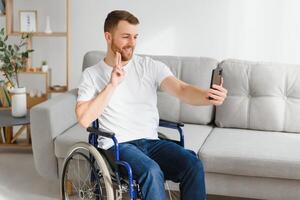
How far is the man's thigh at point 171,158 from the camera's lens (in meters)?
2.20

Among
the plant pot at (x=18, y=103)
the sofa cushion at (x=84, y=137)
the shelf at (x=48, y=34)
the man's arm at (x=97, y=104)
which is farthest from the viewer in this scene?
the shelf at (x=48, y=34)

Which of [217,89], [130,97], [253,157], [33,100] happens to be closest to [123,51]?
[130,97]

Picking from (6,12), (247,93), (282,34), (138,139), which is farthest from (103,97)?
(6,12)

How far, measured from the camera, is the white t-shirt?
230 cm

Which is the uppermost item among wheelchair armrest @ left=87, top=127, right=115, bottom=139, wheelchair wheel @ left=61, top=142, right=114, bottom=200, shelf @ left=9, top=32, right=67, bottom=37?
shelf @ left=9, top=32, right=67, bottom=37

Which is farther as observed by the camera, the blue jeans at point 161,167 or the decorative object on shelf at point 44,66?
the decorative object on shelf at point 44,66

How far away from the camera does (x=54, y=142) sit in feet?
9.01

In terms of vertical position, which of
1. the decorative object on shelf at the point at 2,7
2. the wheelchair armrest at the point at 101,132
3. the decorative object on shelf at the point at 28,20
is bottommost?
the wheelchair armrest at the point at 101,132

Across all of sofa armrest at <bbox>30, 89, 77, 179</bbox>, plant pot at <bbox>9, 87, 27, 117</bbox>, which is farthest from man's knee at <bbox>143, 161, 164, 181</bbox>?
plant pot at <bbox>9, 87, 27, 117</bbox>

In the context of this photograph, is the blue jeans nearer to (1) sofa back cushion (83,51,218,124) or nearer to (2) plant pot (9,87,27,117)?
(1) sofa back cushion (83,51,218,124)

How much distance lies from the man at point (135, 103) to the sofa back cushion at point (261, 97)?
764 mm

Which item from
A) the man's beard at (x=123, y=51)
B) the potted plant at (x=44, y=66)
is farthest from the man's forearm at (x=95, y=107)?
the potted plant at (x=44, y=66)

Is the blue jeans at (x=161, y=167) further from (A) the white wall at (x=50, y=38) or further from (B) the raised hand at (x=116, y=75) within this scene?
(A) the white wall at (x=50, y=38)

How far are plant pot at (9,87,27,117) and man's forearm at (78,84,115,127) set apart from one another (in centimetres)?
144
